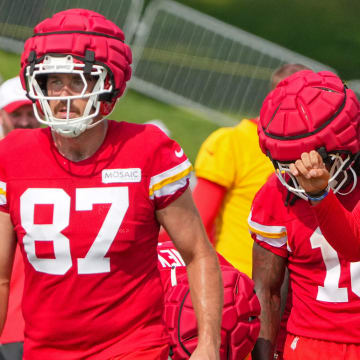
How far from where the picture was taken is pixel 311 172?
3574 millimetres

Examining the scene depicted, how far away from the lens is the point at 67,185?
3.75 meters

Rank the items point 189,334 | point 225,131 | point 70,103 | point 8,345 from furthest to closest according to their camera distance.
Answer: point 225,131 < point 8,345 < point 189,334 < point 70,103

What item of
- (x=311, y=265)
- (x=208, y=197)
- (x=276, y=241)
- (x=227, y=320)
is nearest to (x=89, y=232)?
(x=227, y=320)

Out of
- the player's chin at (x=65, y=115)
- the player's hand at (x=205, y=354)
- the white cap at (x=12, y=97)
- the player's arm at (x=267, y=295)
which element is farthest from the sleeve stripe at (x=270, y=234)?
the white cap at (x=12, y=97)

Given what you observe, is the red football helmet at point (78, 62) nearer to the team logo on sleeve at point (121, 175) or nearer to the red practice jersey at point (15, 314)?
the team logo on sleeve at point (121, 175)

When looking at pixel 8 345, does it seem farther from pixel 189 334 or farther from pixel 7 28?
pixel 7 28

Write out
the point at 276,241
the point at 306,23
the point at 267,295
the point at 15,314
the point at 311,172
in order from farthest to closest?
the point at 306,23
the point at 15,314
the point at 267,295
the point at 276,241
the point at 311,172

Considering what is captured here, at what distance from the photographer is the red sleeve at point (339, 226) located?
365cm

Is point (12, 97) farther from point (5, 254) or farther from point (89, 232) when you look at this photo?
point (89, 232)

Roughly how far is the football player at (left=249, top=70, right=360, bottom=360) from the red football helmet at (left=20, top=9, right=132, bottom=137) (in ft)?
2.26

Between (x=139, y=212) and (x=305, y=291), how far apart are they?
0.96 metres

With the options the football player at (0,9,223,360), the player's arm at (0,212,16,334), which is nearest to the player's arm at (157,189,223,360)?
the football player at (0,9,223,360)

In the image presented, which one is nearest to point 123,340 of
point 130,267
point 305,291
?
point 130,267

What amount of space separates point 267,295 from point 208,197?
1.60 metres
